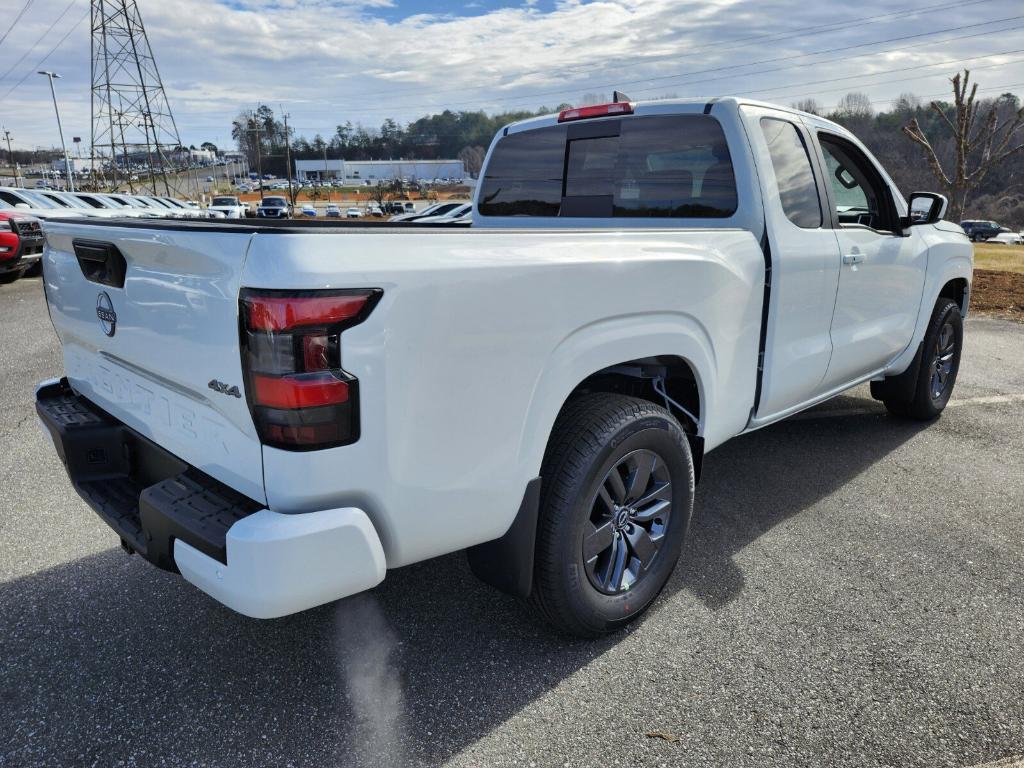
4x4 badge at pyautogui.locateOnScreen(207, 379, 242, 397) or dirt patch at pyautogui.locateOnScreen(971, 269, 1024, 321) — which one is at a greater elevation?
4x4 badge at pyautogui.locateOnScreen(207, 379, 242, 397)

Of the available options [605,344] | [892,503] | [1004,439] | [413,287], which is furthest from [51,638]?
[1004,439]

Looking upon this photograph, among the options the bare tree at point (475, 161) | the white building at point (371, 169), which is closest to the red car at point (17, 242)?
the bare tree at point (475, 161)

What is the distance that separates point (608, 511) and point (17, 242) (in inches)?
509

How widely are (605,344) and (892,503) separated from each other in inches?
96.1

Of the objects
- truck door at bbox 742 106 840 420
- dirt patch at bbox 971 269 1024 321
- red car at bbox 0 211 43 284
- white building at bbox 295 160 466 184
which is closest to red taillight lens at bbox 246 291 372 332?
truck door at bbox 742 106 840 420

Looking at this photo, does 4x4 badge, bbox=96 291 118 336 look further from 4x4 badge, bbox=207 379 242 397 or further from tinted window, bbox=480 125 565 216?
tinted window, bbox=480 125 565 216

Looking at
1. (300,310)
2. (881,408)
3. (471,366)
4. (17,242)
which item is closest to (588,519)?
(471,366)

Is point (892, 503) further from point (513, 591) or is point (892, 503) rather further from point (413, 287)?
point (413, 287)

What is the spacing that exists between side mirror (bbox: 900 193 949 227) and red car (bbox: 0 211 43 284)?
12.4 meters

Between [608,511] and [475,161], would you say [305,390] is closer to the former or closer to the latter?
[608,511]

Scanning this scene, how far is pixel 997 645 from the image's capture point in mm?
2652

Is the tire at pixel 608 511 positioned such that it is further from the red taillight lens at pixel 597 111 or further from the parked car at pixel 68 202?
the parked car at pixel 68 202

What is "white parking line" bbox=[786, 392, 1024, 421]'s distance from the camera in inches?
215

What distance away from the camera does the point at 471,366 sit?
77.7 inches
